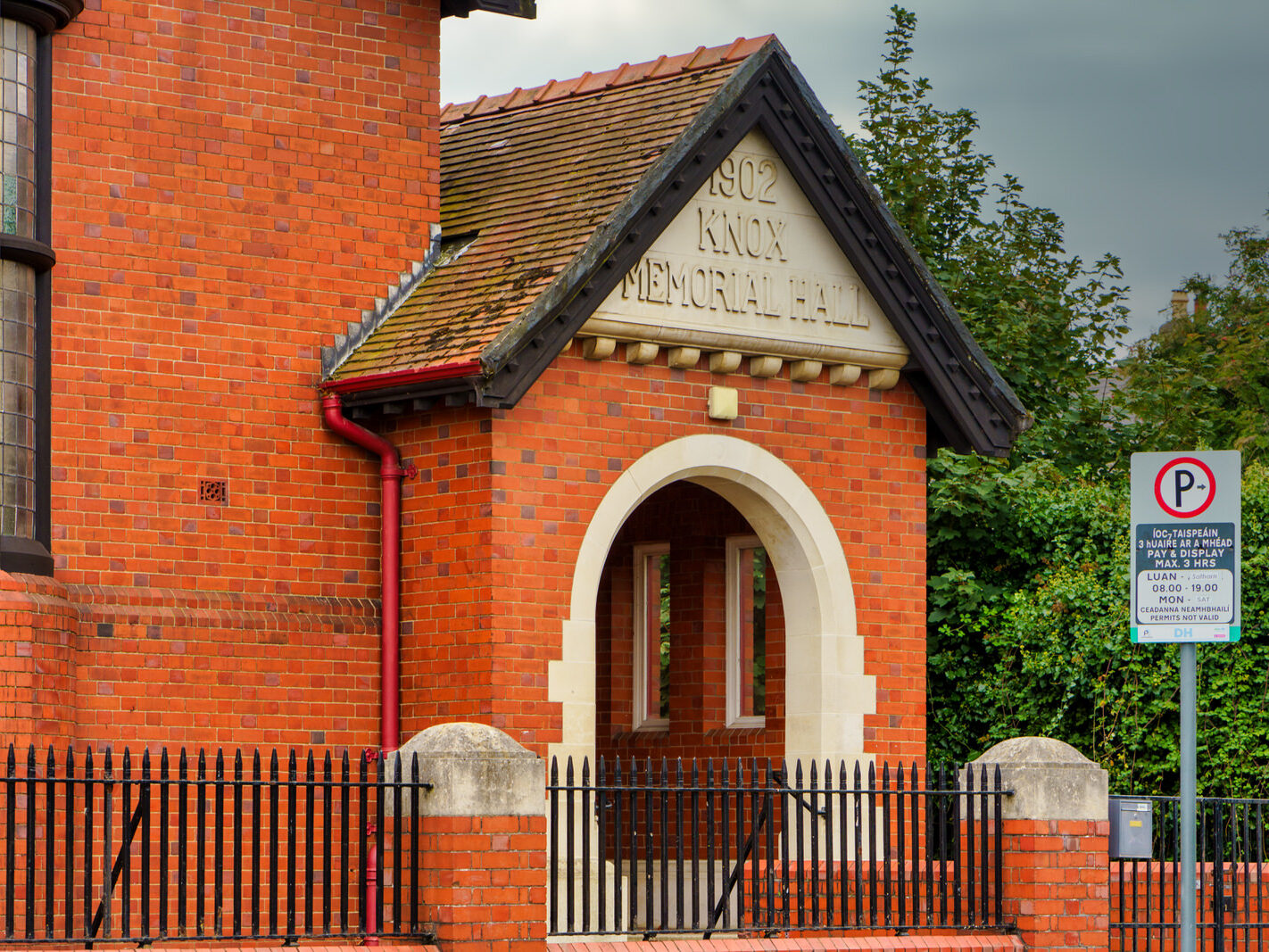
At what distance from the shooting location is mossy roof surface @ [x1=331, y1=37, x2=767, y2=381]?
13695 millimetres

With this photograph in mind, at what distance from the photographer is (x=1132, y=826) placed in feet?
42.5

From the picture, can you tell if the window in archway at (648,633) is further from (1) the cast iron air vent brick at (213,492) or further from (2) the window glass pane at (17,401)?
(2) the window glass pane at (17,401)

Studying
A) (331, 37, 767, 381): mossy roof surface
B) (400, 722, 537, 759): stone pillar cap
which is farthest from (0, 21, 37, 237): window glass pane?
(400, 722, 537, 759): stone pillar cap

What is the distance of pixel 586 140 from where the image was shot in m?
15.2

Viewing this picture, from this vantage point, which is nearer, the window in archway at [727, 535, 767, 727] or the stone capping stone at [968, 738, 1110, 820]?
the stone capping stone at [968, 738, 1110, 820]

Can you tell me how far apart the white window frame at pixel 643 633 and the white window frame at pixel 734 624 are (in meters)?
0.74

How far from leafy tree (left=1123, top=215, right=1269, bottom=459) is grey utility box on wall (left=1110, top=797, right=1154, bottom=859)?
11.7 meters

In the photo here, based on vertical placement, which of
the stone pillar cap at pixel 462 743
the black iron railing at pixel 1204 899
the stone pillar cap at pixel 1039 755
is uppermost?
the stone pillar cap at pixel 462 743

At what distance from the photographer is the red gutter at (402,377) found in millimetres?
13016

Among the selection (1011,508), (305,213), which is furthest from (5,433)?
(1011,508)

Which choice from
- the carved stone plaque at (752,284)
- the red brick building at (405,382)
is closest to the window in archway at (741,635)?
the red brick building at (405,382)

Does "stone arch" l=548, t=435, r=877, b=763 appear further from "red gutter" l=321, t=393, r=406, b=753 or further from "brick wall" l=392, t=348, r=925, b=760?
"red gutter" l=321, t=393, r=406, b=753

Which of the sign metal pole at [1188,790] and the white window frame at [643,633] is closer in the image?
the sign metal pole at [1188,790]

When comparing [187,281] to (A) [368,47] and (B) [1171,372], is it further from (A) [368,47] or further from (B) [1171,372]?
(B) [1171,372]
